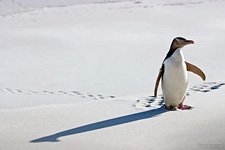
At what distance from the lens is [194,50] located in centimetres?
744

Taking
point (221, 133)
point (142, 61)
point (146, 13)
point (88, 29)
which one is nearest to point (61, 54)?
point (142, 61)

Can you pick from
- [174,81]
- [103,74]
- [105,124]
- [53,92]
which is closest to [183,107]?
[174,81]

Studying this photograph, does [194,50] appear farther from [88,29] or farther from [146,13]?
[146,13]

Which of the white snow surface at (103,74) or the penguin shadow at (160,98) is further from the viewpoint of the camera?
the penguin shadow at (160,98)

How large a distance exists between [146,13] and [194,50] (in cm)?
304

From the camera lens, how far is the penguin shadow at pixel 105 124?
3244 millimetres

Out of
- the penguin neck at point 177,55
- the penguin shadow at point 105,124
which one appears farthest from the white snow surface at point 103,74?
the penguin neck at point 177,55

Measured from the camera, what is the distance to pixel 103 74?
5996mm

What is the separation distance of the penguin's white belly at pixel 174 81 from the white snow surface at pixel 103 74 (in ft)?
0.41

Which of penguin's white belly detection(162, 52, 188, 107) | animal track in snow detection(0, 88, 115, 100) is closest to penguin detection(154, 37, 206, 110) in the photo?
penguin's white belly detection(162, 52, 188, 107)

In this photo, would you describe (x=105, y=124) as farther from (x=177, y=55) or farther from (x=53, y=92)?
(x=53, y=92)

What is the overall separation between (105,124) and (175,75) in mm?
654

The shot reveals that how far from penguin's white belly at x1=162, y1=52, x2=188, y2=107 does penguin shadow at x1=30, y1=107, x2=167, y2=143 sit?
4.1 inches

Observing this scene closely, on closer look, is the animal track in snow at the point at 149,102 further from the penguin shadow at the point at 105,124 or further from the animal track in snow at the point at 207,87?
the animal track in snow at the point at 207,87
